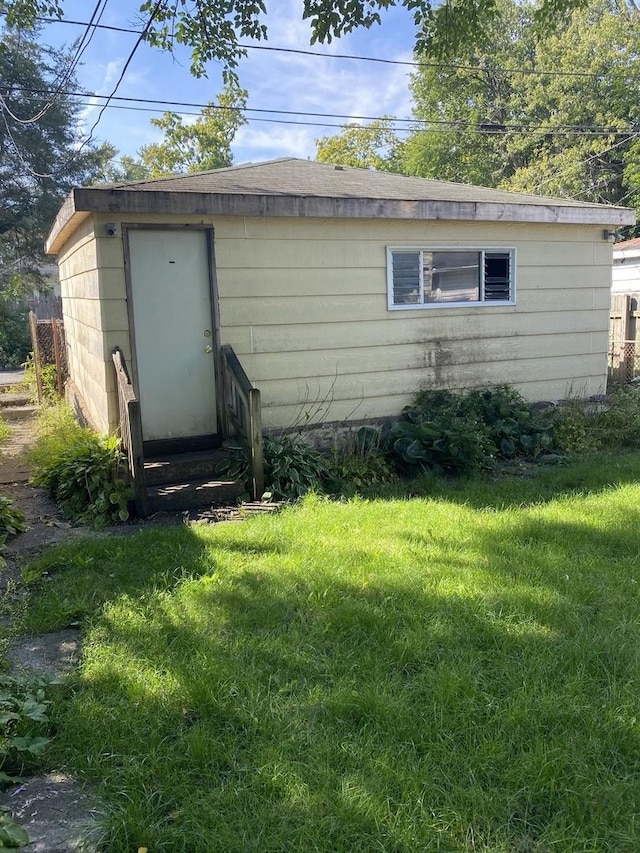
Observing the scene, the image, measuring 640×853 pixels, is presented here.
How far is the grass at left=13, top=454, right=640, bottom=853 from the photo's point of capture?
2.23 metres

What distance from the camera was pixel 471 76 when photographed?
94.9ft

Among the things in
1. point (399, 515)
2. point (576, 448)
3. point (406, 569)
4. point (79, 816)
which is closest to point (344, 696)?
point (79, 816)

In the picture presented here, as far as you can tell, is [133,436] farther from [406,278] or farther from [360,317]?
[406,278]

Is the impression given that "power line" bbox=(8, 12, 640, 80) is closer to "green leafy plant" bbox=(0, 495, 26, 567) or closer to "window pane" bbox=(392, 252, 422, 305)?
"window pane" bbox=(392, 252, 422, 305)

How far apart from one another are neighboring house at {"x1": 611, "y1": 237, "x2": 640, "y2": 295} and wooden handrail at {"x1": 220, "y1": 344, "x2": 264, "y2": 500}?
1288 centimetres

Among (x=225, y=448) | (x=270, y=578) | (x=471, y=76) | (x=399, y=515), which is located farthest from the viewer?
(x=471, y=76)

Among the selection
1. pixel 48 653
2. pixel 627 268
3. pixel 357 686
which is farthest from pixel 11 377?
pixel 627 268

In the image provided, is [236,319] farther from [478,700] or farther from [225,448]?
[478,700]

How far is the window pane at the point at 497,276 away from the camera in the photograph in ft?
26.0

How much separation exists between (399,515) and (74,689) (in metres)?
3.04

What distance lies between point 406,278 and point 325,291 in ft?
3.48

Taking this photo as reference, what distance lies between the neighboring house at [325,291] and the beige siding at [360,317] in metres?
0.02

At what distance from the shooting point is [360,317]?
23.6 ft

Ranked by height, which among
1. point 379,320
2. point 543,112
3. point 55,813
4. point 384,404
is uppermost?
point 543,112
